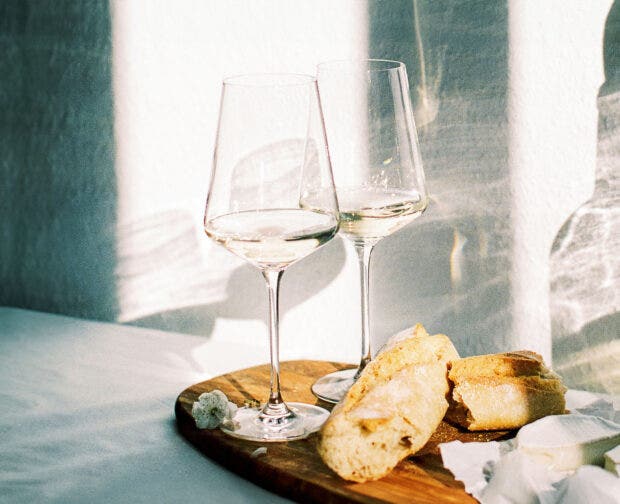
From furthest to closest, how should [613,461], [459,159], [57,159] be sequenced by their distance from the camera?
1. [57,159]
2. [459,159]
3. [613,461]

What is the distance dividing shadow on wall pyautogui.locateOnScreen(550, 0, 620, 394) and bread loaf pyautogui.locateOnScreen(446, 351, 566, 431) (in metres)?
0.20

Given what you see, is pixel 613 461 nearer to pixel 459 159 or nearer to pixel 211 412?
pixel 211 412

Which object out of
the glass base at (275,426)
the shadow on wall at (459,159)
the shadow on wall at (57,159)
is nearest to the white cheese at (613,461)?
the glass base at (275,426)

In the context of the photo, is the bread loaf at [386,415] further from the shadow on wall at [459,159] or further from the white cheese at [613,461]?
the shadow on wall at [459,159]

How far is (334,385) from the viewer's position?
888 mm

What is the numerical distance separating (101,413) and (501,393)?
1.35 feet

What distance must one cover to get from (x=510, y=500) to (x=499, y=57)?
51 centimetres

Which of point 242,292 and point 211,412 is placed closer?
point 211,412

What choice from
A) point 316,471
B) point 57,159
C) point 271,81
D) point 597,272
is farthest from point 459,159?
point 57,159

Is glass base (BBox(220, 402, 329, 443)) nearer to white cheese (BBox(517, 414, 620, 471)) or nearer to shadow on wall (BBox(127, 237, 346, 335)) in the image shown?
white cheese (BBox(517, 414, 620, 471))

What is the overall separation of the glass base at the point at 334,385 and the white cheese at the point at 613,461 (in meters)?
0.28

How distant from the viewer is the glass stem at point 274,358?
75 centimetres

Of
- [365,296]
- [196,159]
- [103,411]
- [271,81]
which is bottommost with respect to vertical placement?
[103,411]

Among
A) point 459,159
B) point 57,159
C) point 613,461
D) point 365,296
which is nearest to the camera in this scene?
point 613,461
